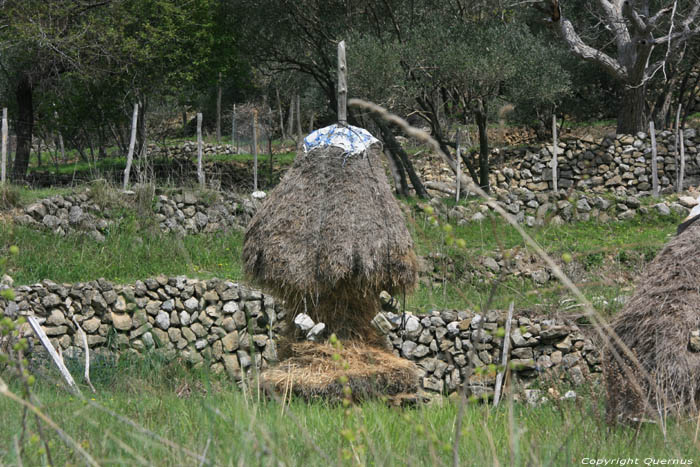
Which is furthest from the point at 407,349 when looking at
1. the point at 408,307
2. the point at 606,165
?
the point at 606,165

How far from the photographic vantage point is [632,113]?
17.7 meters

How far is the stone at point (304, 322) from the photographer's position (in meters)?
5.50

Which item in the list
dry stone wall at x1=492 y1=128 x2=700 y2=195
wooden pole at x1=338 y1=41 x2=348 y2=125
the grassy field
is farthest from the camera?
dry stone wall at x1=492 y1=128 x2=700 y2=195

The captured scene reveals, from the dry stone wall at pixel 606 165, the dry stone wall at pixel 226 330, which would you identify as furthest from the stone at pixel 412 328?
the dry stone wall at pixel 606 165

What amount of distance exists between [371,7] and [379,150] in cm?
1042

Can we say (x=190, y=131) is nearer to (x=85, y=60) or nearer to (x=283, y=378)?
(x=85, y=60)

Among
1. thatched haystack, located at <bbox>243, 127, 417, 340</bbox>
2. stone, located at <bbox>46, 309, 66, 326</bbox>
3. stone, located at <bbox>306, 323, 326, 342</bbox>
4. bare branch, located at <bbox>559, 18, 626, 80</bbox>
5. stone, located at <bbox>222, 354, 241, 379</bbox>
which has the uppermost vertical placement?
bare branch, located at <bbox>559, 18, 626, 80</bbox>

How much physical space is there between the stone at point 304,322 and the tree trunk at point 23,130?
12129mm

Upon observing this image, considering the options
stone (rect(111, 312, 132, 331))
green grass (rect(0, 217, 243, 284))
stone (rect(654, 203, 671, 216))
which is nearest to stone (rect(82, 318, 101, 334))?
stone (rect(111, 312, 132, 331))

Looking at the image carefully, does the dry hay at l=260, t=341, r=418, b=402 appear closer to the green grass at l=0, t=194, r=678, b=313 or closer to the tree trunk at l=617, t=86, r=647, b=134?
the green grass at l=0, t=194, r=678, b=313

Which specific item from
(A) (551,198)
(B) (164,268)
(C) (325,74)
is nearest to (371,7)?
(C) (325,74)

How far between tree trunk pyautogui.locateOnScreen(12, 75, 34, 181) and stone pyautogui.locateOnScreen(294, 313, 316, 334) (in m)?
12.1

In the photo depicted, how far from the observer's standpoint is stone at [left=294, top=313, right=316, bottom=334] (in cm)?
550

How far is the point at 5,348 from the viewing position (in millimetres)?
6293
